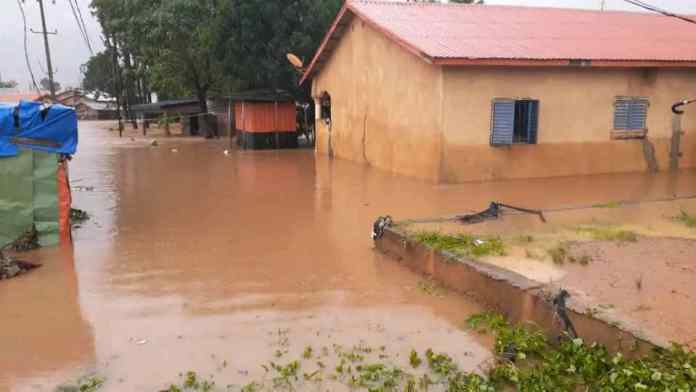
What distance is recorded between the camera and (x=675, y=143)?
1546 cm

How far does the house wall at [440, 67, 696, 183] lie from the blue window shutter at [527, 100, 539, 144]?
12 cm

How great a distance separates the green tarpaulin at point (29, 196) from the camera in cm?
788

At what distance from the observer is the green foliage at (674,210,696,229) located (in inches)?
318

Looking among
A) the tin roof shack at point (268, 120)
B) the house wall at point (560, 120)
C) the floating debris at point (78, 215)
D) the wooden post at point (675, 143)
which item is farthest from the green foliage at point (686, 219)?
the tin roof shack at point (268, 120)

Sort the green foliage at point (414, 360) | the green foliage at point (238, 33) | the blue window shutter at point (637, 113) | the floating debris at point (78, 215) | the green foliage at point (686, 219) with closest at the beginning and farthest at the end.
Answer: the green foliage at point (414, 360) → the green foliage at point (686, 219) → the floating debris at point (78, 215) → the blue window shutter at point (637, 113) → the green foliage at point (238, 33)

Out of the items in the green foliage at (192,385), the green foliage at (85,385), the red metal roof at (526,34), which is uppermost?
the red metal roof at (526,34)

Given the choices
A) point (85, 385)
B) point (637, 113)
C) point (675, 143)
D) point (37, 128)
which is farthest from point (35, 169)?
point (675, 143)

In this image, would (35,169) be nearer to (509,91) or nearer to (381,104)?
(381,104)

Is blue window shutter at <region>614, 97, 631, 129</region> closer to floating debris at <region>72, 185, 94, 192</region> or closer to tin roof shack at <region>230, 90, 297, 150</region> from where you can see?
tin roof shack at <region>230, 90, 297, 150</region>

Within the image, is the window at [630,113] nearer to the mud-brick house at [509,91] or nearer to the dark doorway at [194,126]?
the mud-brick house at [509,91]

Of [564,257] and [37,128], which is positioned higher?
[37,128]

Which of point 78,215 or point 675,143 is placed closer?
point 78,215

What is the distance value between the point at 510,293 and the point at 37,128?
623 centimetres

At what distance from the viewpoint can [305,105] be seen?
25.3m
